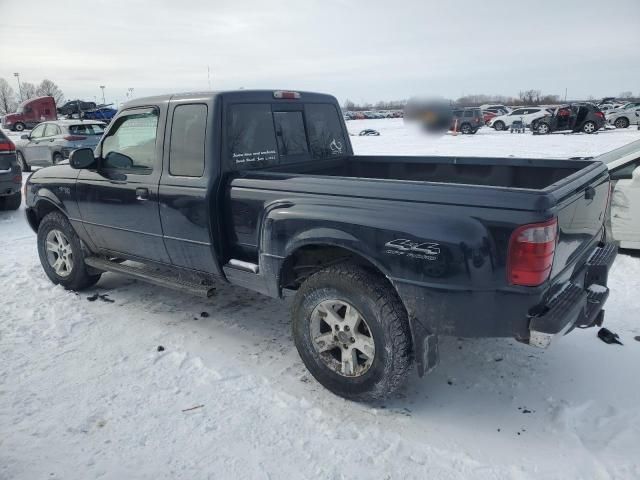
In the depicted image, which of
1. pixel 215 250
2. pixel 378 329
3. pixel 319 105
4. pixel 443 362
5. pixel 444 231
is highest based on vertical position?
pixel 319 105

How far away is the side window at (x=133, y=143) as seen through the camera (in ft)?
13.8

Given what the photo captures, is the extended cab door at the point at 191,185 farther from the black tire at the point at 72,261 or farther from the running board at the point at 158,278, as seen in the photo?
the black tire at the point at 72,261

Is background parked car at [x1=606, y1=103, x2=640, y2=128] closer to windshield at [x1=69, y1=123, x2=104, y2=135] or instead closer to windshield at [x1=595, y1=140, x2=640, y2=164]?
windshield at [x1=595, y1=140, x2=640, y2=164]

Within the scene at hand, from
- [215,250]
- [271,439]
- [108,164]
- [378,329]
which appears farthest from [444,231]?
[108,164]

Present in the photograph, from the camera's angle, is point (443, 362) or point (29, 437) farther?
point (443, 362)

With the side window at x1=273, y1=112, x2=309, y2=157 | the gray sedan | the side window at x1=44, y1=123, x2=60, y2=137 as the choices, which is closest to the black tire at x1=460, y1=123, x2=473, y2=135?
the gray sedan

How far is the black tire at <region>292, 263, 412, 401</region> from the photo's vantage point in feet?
9.70

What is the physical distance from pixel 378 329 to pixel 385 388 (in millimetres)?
387

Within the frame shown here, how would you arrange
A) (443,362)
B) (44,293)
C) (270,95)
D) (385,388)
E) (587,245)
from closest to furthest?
1. (385,388)
2. (587,245)
3. (443,362)
4. (270,95)
5. (44,293)

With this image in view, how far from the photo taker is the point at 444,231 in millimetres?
2627

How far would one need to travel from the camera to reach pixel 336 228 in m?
3.03

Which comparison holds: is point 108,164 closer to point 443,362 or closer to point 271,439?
point 271,439

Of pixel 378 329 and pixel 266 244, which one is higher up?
pixel 266 244

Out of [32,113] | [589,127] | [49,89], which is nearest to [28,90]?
[49,89]
